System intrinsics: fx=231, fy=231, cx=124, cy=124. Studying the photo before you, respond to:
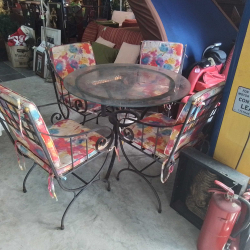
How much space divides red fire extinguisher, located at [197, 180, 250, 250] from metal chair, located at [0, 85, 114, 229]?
80cm

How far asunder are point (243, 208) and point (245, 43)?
927 millimetres

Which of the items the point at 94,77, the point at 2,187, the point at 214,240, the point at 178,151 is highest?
the point at 94,77

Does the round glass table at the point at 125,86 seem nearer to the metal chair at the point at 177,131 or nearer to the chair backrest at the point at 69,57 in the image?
the metal chair at the point at 177,131

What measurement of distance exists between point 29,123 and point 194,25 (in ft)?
8.73

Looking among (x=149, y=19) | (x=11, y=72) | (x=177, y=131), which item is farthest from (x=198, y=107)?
(x=11, y=72)

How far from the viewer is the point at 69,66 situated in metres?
2.45

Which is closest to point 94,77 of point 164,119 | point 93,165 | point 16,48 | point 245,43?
point 164,119

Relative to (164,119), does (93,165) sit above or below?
below

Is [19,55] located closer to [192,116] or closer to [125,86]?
[125,86]

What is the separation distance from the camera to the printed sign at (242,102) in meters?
1.29

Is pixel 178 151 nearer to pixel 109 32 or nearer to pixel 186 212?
pixel 186 212

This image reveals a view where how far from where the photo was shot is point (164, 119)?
1957mm

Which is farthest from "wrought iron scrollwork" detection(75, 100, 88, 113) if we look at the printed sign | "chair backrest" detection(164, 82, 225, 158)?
the printed sign

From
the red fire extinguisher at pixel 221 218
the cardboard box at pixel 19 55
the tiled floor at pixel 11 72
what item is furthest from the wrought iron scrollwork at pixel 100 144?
the cardboard box at pixel 19 55
